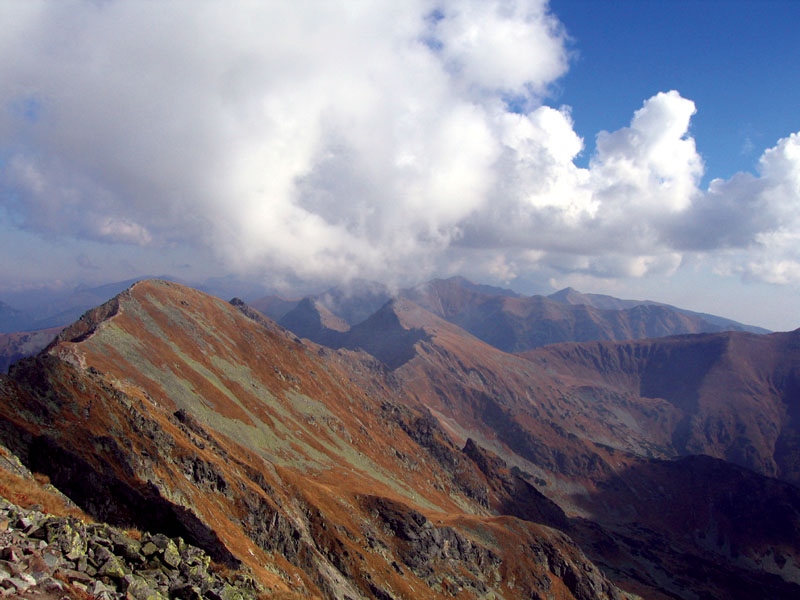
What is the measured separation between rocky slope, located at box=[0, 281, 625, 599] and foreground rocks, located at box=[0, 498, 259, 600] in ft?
22.1

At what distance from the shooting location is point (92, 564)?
1991 cm

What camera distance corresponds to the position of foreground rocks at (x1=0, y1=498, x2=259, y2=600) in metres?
16.9

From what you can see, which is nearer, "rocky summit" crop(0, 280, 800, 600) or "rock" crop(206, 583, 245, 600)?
"rocky summit" crop(0, 280, 800, 600)

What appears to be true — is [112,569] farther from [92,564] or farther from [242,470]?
[242,470]

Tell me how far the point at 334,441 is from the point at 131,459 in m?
121

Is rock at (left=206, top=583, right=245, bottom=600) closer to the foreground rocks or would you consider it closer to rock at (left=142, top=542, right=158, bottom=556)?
the foreground rocks

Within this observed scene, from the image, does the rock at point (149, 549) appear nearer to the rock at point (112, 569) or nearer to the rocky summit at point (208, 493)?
the rocky summit at point (208, 493)

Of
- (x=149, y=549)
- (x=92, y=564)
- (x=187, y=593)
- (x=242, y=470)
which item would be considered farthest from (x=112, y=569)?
(x=242, y=470)

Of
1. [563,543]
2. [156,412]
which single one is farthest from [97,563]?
[563,543]

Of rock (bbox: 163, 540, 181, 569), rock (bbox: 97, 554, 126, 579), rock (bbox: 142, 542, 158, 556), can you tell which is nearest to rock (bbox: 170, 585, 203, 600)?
rock (bbox: 163, 540, 181, 569)

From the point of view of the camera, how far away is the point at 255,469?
88562mm

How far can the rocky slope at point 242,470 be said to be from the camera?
153 feet

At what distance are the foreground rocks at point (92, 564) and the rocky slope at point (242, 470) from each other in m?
6.74

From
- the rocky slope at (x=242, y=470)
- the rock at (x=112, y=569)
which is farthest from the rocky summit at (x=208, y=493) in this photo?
the rocky slope at (x=242, y=470)
